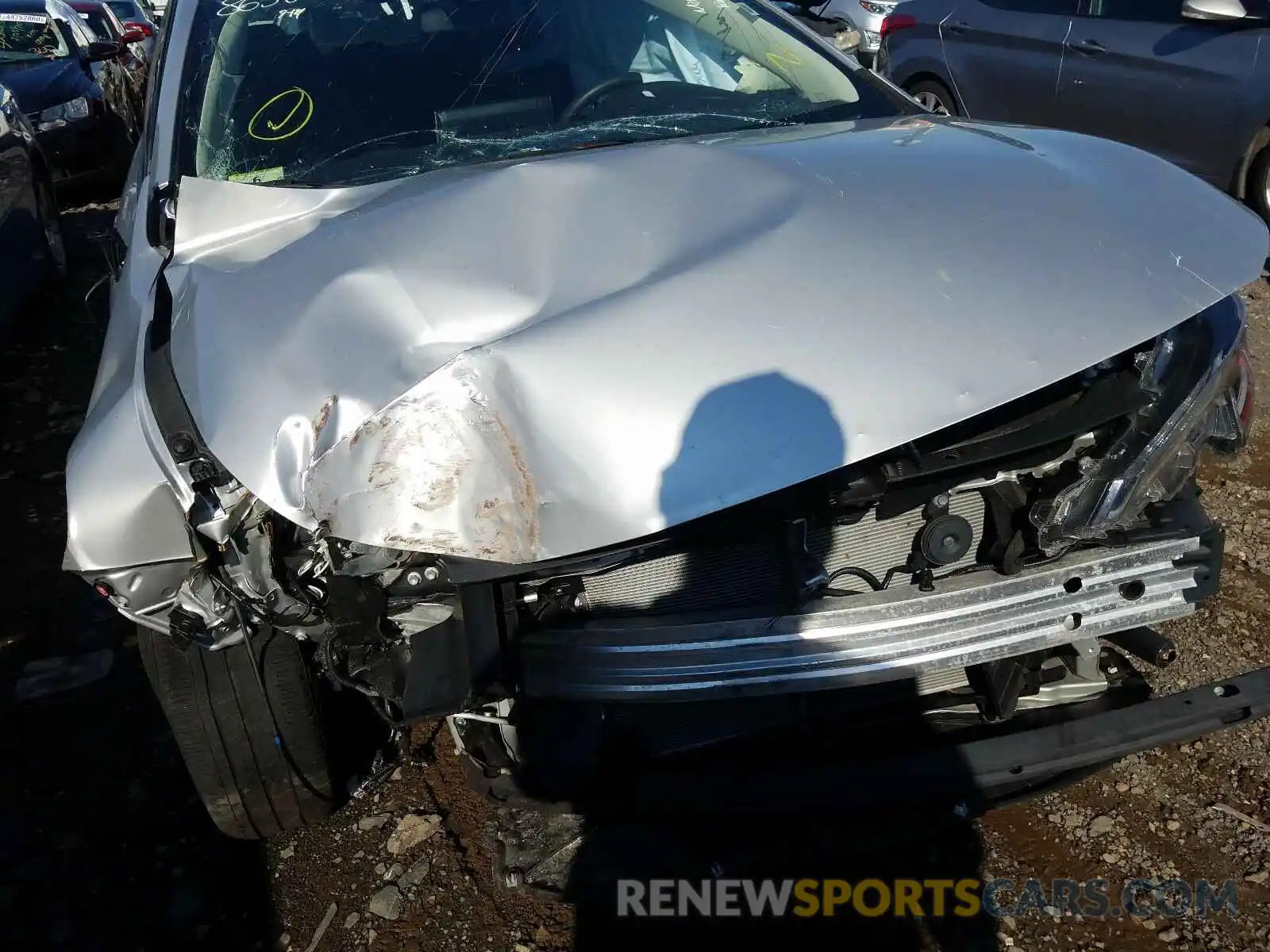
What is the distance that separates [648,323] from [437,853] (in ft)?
4.70

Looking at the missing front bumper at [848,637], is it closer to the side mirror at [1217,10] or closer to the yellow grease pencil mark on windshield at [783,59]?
the yellow grease pencil mark on windshield at [783,59]

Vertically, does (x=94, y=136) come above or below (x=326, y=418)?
below

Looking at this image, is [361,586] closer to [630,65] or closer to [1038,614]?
Answer: [1038,614]

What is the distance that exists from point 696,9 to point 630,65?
0.39m

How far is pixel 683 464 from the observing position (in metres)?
1.47

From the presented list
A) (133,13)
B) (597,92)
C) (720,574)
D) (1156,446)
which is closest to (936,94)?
(597,92)

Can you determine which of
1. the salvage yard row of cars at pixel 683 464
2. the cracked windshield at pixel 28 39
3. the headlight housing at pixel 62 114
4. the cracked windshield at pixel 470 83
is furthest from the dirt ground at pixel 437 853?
the cracked windshield at pixel 28 39

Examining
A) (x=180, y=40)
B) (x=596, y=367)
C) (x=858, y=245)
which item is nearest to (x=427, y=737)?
Result: (x=596, y=367)

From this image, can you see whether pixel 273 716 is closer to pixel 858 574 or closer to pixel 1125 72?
pixel 858 574

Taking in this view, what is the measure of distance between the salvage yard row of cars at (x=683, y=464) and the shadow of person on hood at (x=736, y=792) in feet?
0.03

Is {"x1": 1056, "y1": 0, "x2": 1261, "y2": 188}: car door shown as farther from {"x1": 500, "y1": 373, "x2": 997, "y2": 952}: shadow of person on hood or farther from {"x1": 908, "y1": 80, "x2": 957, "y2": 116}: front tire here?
{"x1": 500, "y1": 373, "x2": 997, "y2": 952}: shadow of person on hood

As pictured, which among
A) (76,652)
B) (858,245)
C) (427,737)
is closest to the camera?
(858,245)

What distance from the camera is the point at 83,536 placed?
1.79 m
